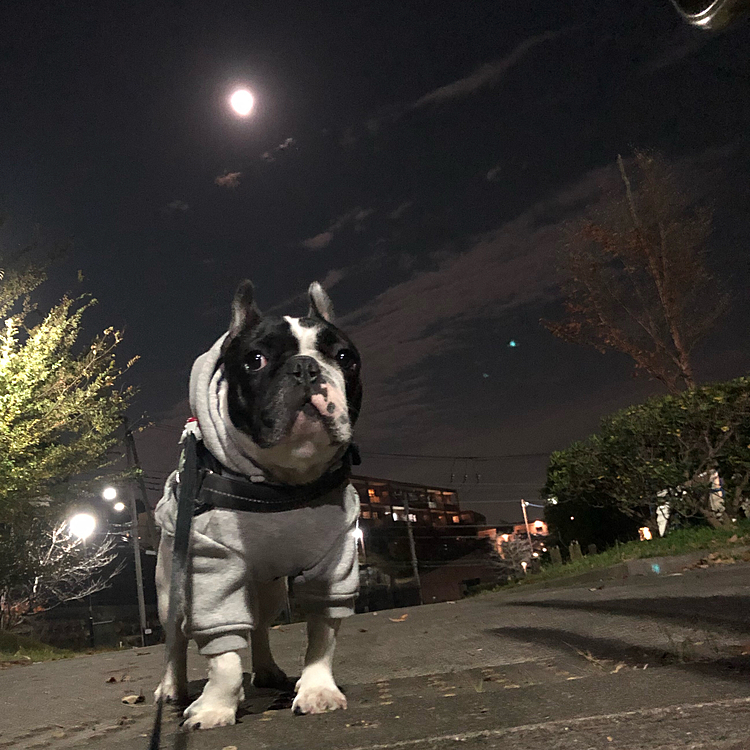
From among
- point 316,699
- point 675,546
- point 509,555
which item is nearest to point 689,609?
point 316,699

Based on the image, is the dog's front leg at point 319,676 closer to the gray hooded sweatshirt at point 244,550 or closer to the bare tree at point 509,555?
the gray hooded sweatshirt at point 244,550

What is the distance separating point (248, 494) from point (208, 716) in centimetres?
72

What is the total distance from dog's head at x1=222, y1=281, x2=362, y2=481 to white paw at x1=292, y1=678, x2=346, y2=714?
2.40ft

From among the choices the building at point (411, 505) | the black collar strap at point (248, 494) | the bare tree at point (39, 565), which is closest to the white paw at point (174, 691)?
the black collar strap at point (248, 494)

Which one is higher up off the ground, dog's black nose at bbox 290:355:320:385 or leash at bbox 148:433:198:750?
dog's black nose at bbox 290:355:320:385

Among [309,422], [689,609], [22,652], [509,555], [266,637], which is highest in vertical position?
[309,422]

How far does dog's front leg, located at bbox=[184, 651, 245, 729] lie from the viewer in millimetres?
2039

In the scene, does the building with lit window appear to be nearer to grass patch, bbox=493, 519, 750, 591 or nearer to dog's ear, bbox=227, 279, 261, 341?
grass patch, bbox=493, 519, 750, 591

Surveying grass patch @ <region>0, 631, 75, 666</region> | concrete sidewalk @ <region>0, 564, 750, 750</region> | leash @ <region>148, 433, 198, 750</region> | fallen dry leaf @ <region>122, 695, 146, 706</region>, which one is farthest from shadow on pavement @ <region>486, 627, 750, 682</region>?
grass patch @ <region>0, 631, 75, 666</region>

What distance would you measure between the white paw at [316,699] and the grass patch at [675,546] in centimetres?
745

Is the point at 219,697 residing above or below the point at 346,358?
below

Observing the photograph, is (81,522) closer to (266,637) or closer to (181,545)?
(266,637)

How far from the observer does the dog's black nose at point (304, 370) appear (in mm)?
2086

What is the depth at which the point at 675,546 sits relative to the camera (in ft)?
29.7
